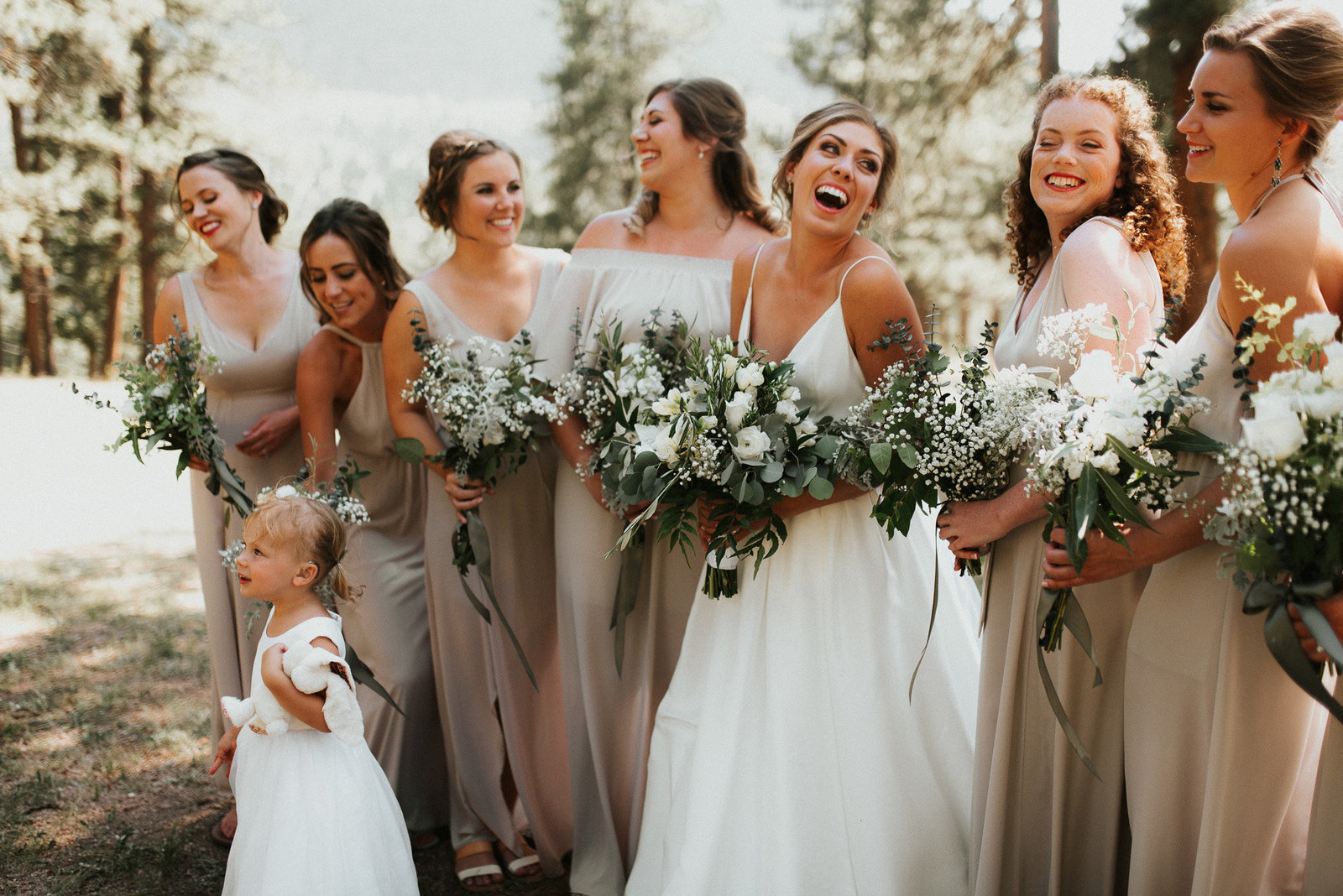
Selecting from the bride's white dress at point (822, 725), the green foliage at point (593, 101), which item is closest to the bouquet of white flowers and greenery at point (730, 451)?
the bride's white dress at point (822, 725)

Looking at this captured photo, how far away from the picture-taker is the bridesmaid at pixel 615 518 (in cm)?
418

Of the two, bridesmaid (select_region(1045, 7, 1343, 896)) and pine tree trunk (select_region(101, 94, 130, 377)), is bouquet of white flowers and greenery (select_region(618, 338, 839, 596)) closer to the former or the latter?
bridesmaid (select_region(1045, 7, 1343, 896))

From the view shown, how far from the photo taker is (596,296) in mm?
4316

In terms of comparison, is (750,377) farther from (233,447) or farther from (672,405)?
(233,447)

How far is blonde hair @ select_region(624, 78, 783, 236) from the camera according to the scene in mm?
4219

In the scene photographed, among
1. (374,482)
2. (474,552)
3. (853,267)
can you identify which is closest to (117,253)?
(374,482)

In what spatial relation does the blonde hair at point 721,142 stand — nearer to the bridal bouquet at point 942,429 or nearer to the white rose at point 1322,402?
the bridal bouquet at point 942,429

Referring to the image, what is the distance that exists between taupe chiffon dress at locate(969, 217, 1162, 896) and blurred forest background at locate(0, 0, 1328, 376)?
342 inches

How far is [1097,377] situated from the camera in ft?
8.61

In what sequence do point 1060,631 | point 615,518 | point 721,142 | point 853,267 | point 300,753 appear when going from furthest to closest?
1. point 721,142
2. point 615,518
3. point 853,267
4. point 300,753
5. point 1060,631

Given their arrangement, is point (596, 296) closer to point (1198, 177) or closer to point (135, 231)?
point (1198, 177)

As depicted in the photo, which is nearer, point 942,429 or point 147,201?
point 942,429

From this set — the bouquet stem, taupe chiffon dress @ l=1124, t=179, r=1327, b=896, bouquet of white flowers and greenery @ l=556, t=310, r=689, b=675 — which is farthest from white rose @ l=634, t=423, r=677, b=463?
taupe chiffon dress @ l=1124, t=179, r=1327, b=896

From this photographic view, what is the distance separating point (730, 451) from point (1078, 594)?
120 cm
